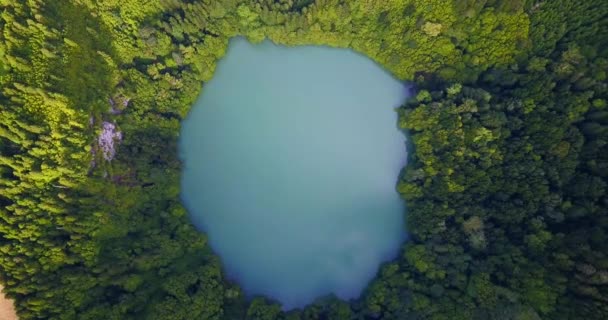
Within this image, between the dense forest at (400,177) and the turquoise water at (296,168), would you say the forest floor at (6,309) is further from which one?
the turquoise water at (296,168)

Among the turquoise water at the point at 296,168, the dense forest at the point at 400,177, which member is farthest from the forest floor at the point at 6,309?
the turquoise water at the point at 296,168

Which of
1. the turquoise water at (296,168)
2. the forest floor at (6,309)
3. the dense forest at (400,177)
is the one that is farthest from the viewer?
the turquoise water at (296,168)

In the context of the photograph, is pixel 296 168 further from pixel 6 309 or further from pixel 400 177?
pixel 6 309

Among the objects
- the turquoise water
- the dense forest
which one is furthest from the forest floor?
the turquoise water

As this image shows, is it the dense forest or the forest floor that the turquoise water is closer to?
the dense forest

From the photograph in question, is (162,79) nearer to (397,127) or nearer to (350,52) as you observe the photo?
(350,52)

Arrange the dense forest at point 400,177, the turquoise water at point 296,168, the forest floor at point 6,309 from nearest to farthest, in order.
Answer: the forest floor at point 6,309, the dense forest at point 400,177, the turquoise water at point 296,168

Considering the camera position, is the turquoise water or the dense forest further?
the turquoise water
